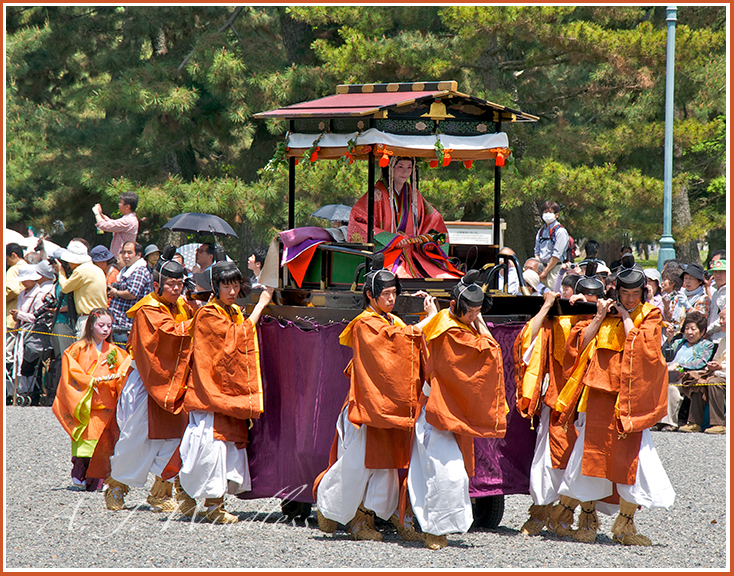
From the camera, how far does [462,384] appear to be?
5.12 metres

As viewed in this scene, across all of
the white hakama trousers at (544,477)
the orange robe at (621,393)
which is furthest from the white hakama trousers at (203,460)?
the orange robe at (621,393)

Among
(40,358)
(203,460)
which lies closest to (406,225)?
(203,460)

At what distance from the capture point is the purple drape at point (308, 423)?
5.69 meters

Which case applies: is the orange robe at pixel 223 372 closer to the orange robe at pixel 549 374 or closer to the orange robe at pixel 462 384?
the orange robe at pixel 462 384

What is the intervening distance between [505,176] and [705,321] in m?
4.99

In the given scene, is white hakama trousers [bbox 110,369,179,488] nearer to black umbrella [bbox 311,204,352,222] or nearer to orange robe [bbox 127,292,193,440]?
orange robe [bbox 127,292,193,440]

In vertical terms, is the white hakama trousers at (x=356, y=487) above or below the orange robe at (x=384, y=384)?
below

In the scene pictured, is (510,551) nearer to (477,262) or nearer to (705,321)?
(477,262)

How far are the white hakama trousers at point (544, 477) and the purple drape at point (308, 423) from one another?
21cm

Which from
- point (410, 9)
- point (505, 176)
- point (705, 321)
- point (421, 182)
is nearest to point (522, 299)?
point (705, 321)

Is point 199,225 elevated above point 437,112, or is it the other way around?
point 437,112

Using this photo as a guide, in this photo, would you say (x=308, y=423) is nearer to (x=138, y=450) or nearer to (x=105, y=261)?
(x=138, y=450)

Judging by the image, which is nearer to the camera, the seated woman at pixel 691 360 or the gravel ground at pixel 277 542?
the gravel ground at pixel 277 542

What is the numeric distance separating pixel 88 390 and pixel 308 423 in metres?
1.82
